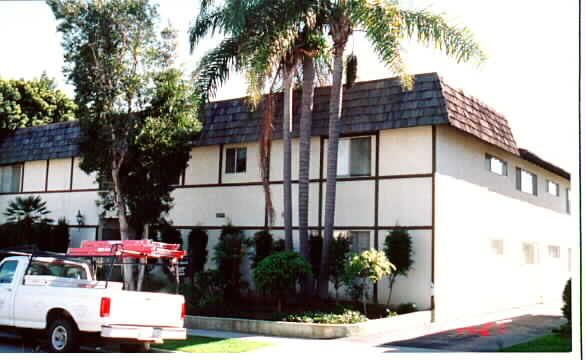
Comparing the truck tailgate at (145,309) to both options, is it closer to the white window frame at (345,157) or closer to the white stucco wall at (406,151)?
the white stucco wall at (406,151)

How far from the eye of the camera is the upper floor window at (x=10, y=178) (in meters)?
28.2

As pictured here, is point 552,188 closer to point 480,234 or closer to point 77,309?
point 480,234

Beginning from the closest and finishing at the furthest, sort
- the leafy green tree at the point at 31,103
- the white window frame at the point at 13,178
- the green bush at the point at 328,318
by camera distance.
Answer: the green bush at the point at 328,318 → the leafy green tree at the point at 31,103 → the white window frame at the point at 13,178

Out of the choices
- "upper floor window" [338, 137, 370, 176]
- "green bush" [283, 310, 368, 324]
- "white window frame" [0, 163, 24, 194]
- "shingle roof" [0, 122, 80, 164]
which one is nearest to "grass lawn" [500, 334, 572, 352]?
"green bush" [283, 310, 368, 324]

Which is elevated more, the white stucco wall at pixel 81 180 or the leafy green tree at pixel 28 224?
the white stucco wall at pixel 81 180

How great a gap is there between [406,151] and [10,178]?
697 inches

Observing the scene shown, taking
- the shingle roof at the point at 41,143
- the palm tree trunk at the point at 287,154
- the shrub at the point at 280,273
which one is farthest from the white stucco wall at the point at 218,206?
the shingle roof at the point at 41,143

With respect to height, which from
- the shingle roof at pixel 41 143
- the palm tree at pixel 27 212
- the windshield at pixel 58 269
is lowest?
the windshield at pixel 58 269

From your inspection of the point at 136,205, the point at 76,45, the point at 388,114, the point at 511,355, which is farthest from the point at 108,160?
the point at 511,355

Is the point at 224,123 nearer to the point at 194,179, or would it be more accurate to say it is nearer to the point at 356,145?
the point at 194,179

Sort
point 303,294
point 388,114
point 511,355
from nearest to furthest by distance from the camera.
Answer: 1. point 511,355
2. point 303,294
3. point 388,114

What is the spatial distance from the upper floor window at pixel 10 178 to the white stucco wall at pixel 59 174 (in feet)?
6.46

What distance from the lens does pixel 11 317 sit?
11867 mm

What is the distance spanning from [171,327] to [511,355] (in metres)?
6.27
